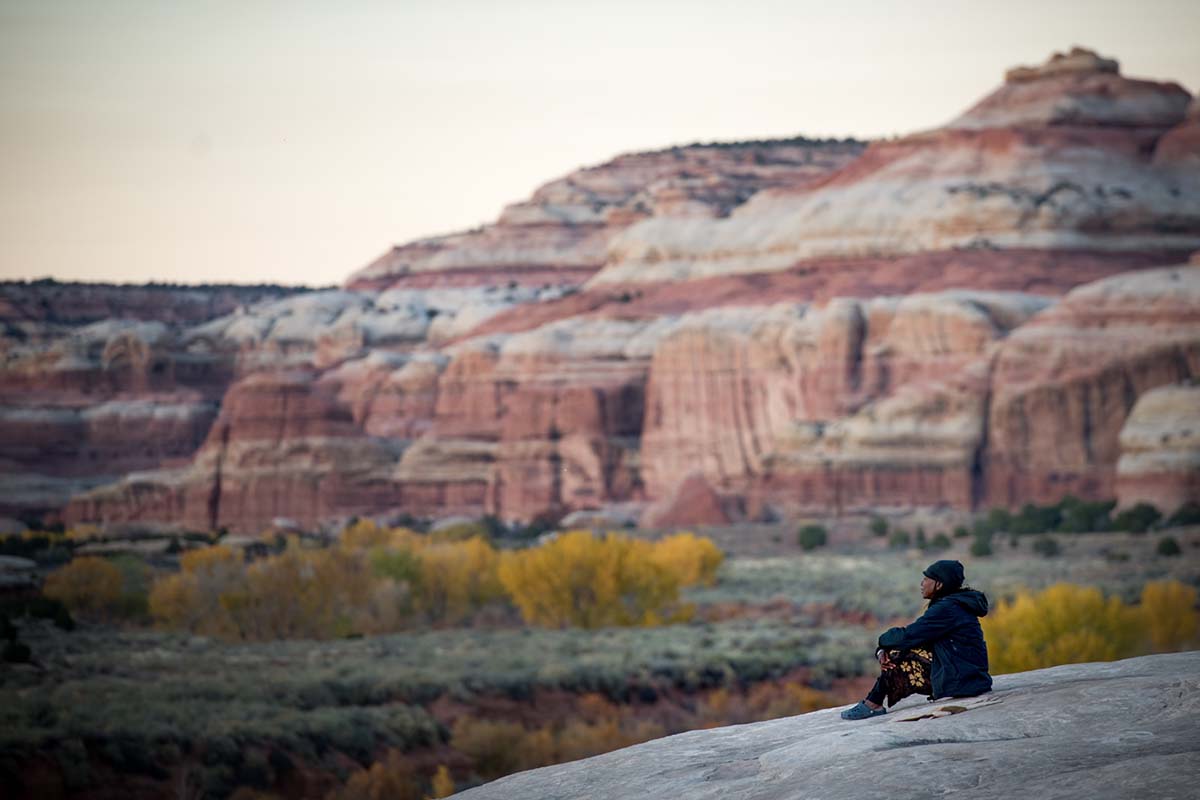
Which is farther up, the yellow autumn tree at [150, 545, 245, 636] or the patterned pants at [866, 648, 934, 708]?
the patterned pants at [866, 648, 934, 708]

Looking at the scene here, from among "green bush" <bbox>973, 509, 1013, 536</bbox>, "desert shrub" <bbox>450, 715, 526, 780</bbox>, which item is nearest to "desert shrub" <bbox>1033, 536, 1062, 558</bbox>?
"green bush" <bbox>973, 509, 1013, 536</bbox>

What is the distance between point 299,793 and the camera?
3053 centimetres

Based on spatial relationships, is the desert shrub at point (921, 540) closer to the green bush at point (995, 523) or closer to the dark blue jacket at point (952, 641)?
the green bush at point (995, 523)

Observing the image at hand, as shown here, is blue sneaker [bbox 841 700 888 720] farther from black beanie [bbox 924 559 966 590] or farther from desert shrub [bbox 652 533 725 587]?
desert shrub [bbox 652 533 725 587]

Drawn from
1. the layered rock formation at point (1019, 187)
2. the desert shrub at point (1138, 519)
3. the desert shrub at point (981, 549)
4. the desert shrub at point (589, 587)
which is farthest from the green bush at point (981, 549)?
the layered rock formation at point (1019, 187)

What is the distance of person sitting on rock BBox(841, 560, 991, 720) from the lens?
12.7 meters

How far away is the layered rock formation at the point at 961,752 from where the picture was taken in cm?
1009

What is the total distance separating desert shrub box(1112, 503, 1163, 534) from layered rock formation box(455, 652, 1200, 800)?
69.1 meters

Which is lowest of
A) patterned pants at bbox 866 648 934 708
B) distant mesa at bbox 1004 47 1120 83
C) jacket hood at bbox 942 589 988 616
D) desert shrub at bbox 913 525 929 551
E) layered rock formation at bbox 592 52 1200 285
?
desert shrub at bbox 913 525 929 551

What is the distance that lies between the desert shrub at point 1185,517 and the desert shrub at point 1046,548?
251 inches

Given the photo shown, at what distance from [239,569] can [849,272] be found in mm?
66005

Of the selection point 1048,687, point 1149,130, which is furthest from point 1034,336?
point 1048,687

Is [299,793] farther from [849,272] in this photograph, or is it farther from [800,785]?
[849,272]

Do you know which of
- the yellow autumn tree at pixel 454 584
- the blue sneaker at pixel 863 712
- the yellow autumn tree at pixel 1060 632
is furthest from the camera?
the yellow autumn tree at pixel 454 584
